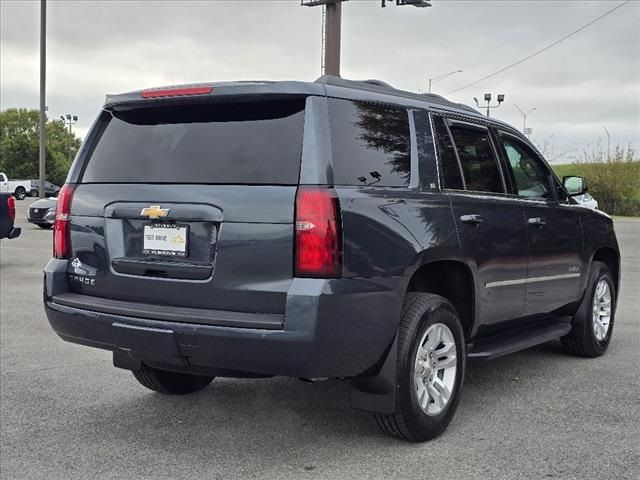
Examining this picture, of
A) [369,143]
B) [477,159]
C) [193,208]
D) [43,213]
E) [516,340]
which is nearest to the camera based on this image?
[193,208]

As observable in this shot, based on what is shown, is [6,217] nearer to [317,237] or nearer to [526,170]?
[526,170]

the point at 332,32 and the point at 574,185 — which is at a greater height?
the point at 332,32

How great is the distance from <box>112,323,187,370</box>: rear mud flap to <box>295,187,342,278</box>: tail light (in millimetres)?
737

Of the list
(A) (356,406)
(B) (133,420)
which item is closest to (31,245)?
(B) (133,420)

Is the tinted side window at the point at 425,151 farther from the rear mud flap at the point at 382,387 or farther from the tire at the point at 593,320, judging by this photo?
the tire at the point at 593,320

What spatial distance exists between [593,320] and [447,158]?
2.53 metres

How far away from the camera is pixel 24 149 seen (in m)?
88.7

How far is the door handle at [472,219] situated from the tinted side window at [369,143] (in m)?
0.50

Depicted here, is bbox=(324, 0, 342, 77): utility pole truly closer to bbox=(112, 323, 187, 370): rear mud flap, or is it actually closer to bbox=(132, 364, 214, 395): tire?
bbox=(132, 364, 214, 395): tire

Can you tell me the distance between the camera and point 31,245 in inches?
686

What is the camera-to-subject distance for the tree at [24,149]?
3469 inches

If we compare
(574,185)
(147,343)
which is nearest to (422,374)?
(147,343)

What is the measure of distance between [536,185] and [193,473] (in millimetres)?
3356

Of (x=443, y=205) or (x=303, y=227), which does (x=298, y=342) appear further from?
(x=443, y=205)
